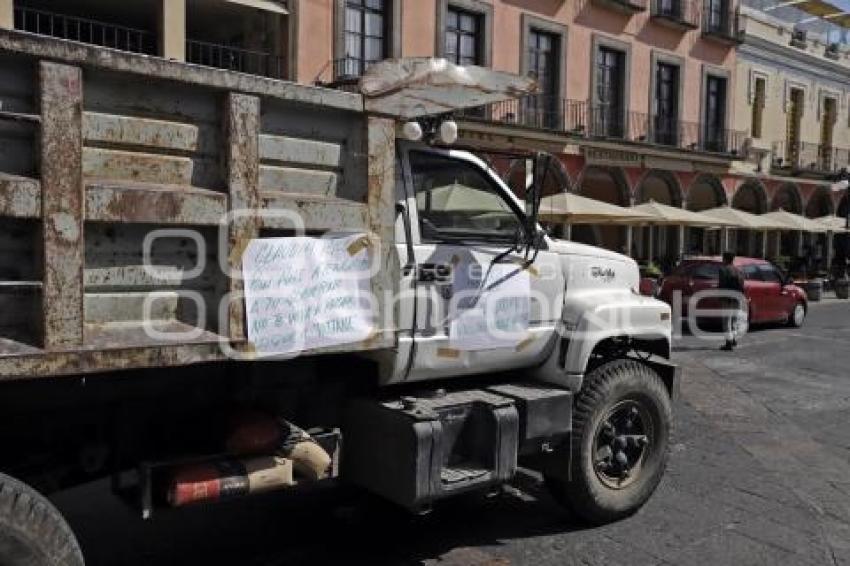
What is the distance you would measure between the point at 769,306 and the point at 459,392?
14.0m

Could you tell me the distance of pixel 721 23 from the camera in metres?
28.3

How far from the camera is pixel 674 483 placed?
6.16m

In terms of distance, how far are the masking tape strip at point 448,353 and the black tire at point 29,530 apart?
2.03 metres

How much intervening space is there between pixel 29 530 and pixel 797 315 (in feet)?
56.3

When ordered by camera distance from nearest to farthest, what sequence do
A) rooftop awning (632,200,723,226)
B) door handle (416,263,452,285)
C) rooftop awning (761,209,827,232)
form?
door handle (416,263,452,285), rooftop awning (632,200,723,226), rooftop awning (761,209,827,232)

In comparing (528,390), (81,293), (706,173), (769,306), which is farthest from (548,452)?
(706,173)

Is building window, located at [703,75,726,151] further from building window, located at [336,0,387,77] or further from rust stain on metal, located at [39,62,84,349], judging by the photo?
rust stain on metal, located at [39,62,84,349]

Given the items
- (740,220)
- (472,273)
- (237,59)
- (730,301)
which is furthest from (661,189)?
(472,273)

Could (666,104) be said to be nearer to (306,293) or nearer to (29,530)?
(306,293)

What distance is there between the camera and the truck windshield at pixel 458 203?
451 cm

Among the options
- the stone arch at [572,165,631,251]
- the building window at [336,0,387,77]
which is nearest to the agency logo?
the building window at [336,0,387,77]

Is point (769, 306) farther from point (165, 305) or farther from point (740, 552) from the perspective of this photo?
point (165, 305)

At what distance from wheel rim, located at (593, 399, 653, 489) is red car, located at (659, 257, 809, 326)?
38.2 feet

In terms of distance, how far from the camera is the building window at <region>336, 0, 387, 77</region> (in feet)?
58.8
